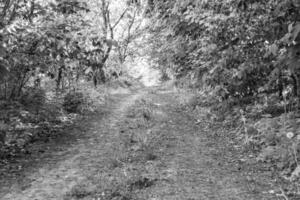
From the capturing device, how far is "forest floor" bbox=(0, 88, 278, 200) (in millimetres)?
5633

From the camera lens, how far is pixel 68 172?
6992 millimetres

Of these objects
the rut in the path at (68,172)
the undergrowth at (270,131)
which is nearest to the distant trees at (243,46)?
the undergrowth at (270,131)

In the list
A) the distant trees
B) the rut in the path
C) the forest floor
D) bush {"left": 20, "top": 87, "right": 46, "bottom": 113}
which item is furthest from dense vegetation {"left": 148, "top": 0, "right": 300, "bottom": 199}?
bush {"left": 20, "top": 87, "right": 46, "bottom": 113}

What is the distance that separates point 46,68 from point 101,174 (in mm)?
3968

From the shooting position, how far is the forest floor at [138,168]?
5633mm

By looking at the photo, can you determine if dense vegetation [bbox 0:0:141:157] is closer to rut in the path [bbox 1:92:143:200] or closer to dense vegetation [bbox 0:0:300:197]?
dense vegetation [bbox 0:0:300:197]

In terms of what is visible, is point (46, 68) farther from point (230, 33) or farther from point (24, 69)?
point (230, 33)

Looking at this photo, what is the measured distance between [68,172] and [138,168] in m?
1.49

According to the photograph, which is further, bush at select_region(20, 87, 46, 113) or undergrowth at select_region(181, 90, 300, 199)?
bush at select_region(20, 87, 46, 113)

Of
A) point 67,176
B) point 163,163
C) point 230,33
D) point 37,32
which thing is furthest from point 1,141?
point 230,33

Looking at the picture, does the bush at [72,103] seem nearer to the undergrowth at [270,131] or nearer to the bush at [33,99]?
the bush at [33,99]

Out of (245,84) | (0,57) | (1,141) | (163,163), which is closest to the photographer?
(0,57)

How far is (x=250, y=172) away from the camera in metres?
6.34

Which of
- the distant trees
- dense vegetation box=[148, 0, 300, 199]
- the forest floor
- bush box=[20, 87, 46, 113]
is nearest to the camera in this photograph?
the forest floor
